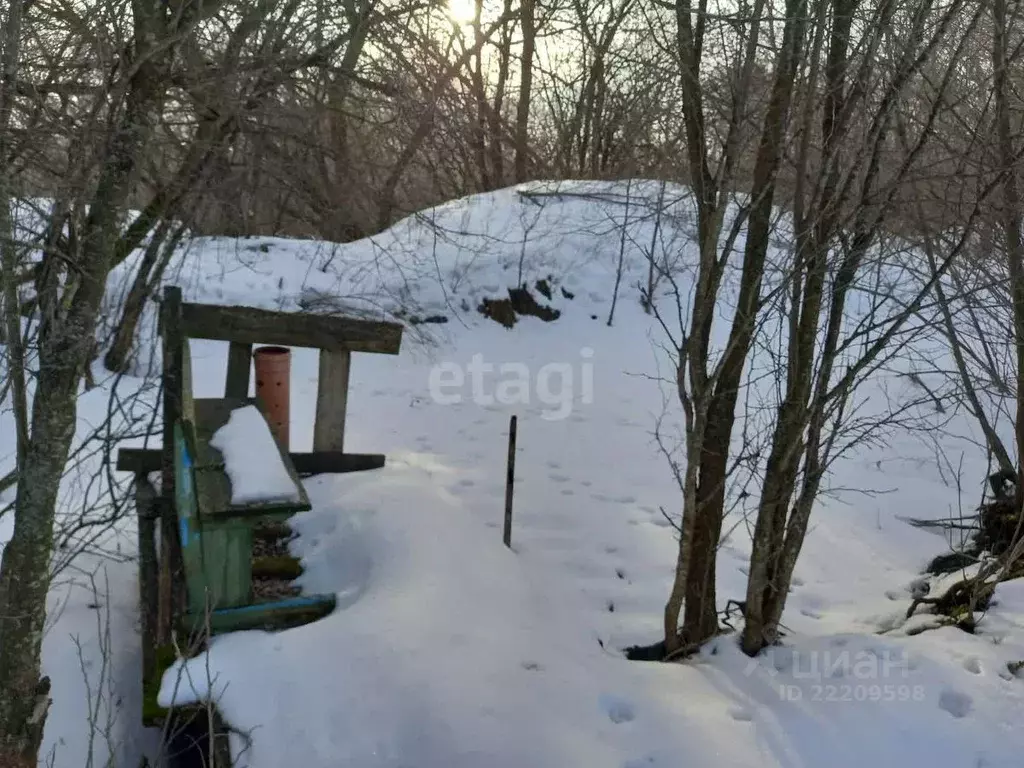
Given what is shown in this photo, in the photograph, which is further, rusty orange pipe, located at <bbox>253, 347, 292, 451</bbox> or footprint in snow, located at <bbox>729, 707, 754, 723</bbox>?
rusty orange pipe, located at <bbox>253, 347, 292, 451</bbox>

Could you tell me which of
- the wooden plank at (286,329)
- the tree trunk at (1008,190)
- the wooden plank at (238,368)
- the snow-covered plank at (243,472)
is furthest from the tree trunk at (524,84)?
the tree trunk at (1008,190)

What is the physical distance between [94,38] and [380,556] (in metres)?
2.52

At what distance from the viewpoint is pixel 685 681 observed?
325cm

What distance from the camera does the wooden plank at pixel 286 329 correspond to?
4.34 m

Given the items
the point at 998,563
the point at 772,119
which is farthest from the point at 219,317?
the point at 998,563

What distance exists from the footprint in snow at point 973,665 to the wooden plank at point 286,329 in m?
3.20

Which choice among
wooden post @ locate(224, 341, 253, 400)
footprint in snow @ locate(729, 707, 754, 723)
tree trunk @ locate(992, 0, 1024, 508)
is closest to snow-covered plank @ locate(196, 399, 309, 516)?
wooden post @ locate(224, 341, 253, 400)

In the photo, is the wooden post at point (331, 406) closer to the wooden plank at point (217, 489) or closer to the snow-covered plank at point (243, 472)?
the snow-covered plank at point (243, 472)

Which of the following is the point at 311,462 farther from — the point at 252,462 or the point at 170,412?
the point at 252,462

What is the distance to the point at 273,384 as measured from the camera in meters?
4.82

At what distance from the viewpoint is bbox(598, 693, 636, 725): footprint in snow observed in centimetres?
297

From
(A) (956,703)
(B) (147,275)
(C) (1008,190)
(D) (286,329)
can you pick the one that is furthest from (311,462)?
(C) (1008,190)

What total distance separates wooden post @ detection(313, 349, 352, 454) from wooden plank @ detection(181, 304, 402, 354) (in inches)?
10.9

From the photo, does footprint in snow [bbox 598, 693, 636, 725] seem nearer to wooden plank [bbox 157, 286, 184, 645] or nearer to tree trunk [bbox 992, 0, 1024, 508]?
wooden plank [bbox 157, 286, 184, 645]
